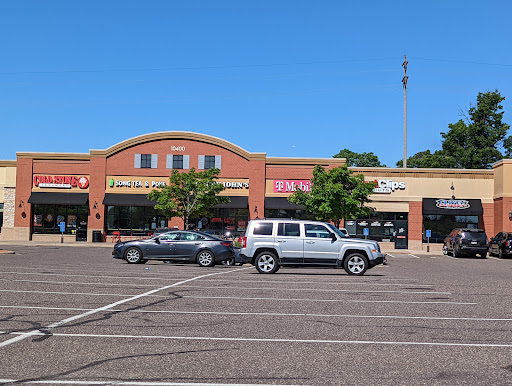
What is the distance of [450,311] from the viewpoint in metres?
10.6

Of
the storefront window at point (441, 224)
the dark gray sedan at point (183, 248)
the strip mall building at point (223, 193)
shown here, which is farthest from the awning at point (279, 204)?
the dark gray sedan at point (183, 248)

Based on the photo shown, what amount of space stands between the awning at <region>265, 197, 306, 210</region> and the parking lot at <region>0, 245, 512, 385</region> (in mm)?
32209

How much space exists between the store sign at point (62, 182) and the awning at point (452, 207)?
1095 inches

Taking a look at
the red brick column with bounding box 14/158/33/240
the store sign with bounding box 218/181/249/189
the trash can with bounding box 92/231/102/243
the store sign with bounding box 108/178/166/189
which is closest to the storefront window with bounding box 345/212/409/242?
the store sign with bounding box 218/181/249/189

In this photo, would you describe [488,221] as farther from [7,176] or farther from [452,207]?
[7,176]

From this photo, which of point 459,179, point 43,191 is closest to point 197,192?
point 43,191

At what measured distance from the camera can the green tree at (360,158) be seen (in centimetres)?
8881

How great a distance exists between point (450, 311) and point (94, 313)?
20.5 feet

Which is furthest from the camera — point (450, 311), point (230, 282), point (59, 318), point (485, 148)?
point (485, 148)

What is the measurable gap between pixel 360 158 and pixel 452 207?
43.0m

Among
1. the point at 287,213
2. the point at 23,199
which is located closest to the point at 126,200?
the point at 23,199

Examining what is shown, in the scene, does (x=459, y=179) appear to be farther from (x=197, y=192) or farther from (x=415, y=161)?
(x=415, y=161)

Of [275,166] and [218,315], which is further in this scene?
[275,166]

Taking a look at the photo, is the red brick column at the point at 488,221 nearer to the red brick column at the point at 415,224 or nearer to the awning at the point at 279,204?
the red brick column at the point at 415,224
